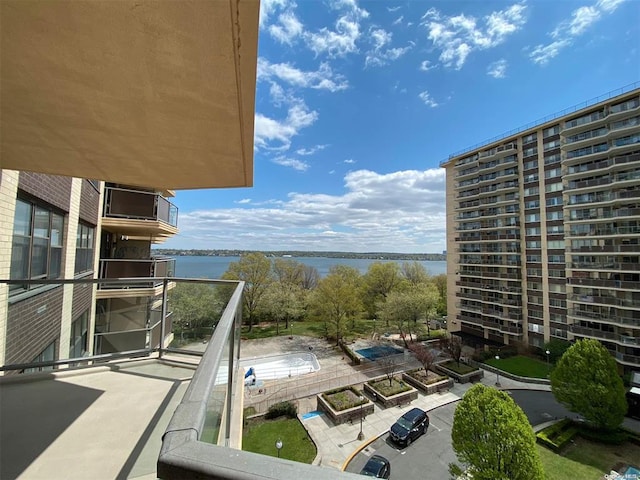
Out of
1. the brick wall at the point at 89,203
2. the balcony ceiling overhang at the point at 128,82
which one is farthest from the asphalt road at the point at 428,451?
the balcony ceiling overhang at the point at 128,82

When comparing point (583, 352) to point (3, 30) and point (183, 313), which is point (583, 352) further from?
point (3, 30)

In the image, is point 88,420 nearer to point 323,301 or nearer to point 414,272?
point 323,301

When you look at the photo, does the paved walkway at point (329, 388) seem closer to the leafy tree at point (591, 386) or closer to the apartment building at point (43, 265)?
the leafy tree at point (591, 386)

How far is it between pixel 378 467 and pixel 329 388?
697 centimetres

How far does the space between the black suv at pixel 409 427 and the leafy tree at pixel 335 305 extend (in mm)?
11729

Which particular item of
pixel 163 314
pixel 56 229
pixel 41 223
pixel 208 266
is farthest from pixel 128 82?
pixel 208 266

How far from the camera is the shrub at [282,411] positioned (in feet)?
46.5

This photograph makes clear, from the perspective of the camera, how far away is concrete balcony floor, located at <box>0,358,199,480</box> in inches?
70.9

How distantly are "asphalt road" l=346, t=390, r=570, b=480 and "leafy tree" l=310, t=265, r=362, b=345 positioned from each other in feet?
35.8

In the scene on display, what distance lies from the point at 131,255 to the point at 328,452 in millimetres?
10773

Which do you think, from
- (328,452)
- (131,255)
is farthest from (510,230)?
(131,255)

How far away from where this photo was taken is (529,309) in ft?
78.6

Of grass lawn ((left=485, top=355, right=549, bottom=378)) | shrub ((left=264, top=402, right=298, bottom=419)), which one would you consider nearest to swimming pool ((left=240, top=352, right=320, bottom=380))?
shrub ((left=264, top=402, right=298, bottom=419))

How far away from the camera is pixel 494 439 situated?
363 inches
